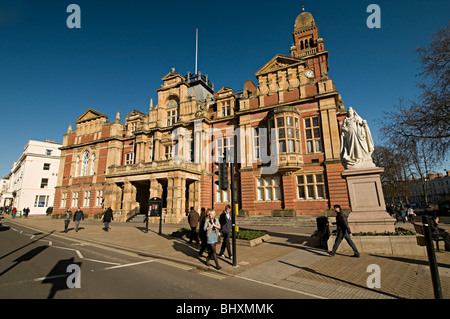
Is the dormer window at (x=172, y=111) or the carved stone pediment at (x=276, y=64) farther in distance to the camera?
the dormer window at (x=172, y=111)

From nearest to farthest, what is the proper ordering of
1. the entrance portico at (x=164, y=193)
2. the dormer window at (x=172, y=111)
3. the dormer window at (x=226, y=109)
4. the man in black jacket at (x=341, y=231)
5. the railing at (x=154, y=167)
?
the man in black jacket at (x=341, y=231)
the entrance portico at (x=164, y=193)
the railing at (x=154, y=167)
the dormer window at (x=226, y=109)
the dormer window at (x=172, y=111)

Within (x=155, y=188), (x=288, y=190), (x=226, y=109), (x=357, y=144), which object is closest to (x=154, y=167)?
(x=155, y=188)

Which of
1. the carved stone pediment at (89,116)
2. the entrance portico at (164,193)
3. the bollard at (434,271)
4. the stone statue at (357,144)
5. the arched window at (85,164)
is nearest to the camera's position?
the bollard at (434,271)

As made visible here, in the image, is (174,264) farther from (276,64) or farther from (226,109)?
(276,64)

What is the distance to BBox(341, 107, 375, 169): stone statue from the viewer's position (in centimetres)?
981

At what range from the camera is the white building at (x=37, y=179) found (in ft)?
151

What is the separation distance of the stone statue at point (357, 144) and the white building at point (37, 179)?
60668mm

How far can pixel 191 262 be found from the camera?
24.7 feet

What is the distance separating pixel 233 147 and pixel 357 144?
658 inches

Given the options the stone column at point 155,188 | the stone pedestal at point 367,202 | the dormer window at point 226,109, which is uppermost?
the dormer window at point 226,109

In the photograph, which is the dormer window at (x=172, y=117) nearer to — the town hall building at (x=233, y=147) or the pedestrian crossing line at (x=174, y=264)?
the town hall building at (x=233, y=147)

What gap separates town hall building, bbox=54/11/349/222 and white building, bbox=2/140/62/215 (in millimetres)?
18150

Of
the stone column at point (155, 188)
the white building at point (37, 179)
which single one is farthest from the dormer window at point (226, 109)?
the white building at point (37, 179)

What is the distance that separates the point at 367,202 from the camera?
927 centimetres
